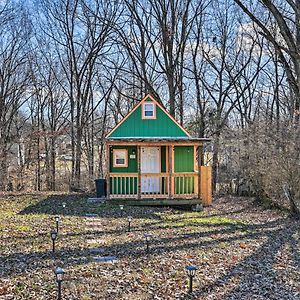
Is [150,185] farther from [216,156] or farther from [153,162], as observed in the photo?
[216,156]

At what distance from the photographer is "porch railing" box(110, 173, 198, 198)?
15219mm

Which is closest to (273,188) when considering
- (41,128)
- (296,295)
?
Result: (296,295)

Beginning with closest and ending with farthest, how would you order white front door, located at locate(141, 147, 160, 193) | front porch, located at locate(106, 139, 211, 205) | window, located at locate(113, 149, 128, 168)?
front porch, located at locate(106, 139, 211, 205)
window, located at locate(113, 149, 128, 168)
white front door, located at locate(141, 147, 160, 193)

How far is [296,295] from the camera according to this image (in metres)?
5.79

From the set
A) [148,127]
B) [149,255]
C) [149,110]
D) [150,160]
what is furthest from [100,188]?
[149,255]

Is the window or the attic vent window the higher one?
the attic vent window

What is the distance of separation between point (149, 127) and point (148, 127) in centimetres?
4

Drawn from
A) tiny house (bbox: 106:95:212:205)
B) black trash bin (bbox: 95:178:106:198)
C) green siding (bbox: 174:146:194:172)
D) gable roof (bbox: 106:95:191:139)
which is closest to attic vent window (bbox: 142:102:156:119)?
tiny house (bbox: 106:95:212:205)

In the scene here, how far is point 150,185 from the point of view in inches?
627

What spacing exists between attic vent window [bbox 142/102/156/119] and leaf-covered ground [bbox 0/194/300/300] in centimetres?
485

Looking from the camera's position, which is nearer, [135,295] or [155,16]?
[135,295]

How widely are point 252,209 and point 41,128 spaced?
18.4m

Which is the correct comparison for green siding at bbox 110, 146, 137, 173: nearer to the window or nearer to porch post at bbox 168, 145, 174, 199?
the window

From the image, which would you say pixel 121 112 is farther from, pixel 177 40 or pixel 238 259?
pixel 238 259
